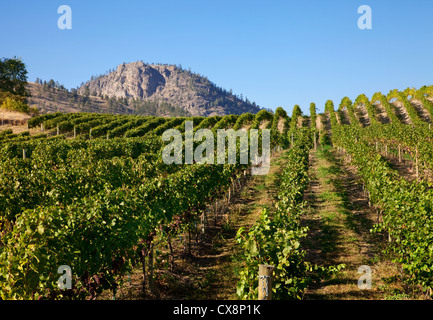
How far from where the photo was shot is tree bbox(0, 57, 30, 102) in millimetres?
77375

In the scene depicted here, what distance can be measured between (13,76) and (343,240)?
84740 millimetres

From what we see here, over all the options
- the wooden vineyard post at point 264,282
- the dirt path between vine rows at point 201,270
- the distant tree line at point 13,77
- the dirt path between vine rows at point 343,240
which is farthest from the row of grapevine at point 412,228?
the distant tree line at point 13,77

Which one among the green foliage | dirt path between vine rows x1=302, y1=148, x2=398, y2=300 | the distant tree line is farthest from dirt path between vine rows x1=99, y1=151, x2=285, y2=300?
the distant tree line

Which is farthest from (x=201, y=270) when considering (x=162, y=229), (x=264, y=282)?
(x=264, y=282)

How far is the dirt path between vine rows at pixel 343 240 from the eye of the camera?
9617 mm

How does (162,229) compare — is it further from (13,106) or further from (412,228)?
(13,106)

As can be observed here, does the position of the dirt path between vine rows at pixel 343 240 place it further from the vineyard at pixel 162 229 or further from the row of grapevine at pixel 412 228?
the row of grapevine at pixel 412 228

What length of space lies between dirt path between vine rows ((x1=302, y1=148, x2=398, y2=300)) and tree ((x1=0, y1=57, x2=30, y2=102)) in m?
75.9

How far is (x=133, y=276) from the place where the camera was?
11.0 meters

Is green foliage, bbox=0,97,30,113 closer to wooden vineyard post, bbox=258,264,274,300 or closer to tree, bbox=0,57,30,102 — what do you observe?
tree, bbox=0,57,30,102

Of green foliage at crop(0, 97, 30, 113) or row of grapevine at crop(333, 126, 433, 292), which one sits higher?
green foliage at crop(0, 97, 30, 113)
